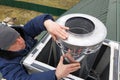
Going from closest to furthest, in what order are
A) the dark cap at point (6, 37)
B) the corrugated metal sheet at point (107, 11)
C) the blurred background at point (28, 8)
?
the dark cap at point (6, 37)
the corrugated metal sheet at point (107, 11)
the blurred background at point (28, 8)

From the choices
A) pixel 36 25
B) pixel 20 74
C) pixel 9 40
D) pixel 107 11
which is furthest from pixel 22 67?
pixel 107 11

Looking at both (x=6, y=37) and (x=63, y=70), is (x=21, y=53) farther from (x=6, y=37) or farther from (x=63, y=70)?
(x=63, y=70)

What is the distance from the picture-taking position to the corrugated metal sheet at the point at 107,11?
1459mm

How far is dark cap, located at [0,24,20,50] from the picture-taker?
3.27 feet

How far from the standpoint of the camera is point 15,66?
98 cm

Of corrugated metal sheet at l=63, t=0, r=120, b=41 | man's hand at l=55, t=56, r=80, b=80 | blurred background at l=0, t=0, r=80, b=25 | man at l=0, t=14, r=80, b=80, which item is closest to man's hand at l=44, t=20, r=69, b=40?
man at l=0, t=14, r=80, b=80

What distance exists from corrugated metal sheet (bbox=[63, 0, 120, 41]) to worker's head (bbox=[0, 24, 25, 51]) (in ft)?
2.14

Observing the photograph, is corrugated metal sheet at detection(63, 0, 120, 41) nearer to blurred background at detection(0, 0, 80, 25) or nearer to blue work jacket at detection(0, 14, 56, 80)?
blue work jacket at detection(0, 14, 56, 80)

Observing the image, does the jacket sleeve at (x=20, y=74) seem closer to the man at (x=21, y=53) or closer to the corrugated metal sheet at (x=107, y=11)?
the man at (x=21, y=53)

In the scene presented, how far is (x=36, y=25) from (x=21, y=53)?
0.57 ft

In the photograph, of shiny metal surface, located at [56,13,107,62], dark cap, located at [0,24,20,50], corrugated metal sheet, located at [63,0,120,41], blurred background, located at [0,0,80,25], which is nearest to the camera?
shiny metal surface, located at [56,13,107,62]

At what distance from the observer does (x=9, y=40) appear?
3.32 feet

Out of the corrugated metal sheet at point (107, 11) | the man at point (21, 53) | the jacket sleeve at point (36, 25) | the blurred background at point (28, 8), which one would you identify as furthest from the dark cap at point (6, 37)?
the blurred background at point (28, 8)


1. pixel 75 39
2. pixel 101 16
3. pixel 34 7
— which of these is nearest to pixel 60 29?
pixel 75 39
